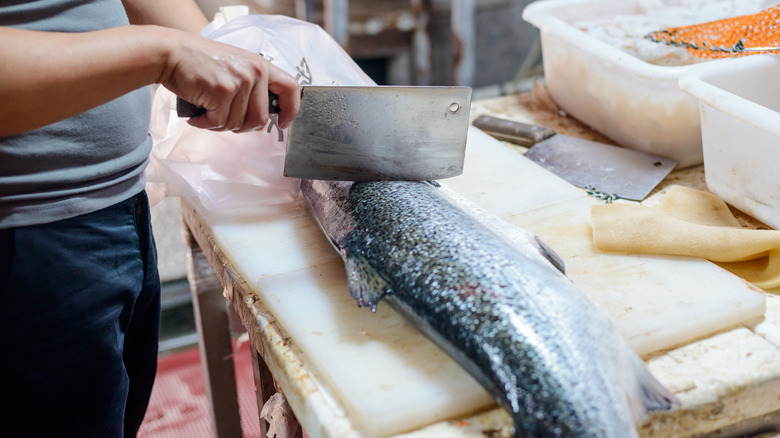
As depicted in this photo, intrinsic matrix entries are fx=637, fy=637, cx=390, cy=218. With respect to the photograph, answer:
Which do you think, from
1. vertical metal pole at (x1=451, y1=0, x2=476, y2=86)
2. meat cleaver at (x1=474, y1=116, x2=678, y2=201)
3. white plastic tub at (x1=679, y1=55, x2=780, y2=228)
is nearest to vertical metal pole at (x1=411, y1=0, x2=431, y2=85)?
vertical metal pole at (x1=451, y1=0, x2=476, y2=86)

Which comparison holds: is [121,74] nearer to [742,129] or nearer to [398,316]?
[398,316]

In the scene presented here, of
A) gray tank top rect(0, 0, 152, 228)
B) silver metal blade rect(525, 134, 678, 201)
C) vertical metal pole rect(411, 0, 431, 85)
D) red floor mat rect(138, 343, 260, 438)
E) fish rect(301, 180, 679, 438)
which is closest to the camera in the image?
fish rect(301, 180, 679, 438)

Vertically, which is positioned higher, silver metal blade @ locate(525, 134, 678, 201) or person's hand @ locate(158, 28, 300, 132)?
person's hand @ locate(158, 28, 300, 132)

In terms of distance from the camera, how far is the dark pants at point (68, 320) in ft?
4.14

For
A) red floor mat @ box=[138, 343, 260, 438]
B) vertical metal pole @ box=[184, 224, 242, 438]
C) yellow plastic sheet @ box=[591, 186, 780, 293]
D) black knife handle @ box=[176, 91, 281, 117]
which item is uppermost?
black knife handle @ box=[176, 91, 281, 117]

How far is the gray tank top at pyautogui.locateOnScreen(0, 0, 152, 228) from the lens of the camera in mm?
1195

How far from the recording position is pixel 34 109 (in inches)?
40.6

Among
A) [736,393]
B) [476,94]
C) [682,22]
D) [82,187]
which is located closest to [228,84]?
[82,187]

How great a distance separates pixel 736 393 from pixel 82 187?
1.29 m

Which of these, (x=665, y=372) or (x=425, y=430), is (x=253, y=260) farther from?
(x=665, y=372)

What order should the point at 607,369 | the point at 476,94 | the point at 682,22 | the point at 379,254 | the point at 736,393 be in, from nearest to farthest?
the point at 607,369
the point at 736,393
the point at 379,254
the point at 682,22
the point at 476,94

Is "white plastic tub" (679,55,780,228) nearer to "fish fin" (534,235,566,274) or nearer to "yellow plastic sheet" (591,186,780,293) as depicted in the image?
"yellow plastic sheet" (591,186,780,293)

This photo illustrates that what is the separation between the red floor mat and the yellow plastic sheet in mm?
1914

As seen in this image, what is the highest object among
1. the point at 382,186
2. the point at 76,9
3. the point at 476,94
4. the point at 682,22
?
the point at 76,9
